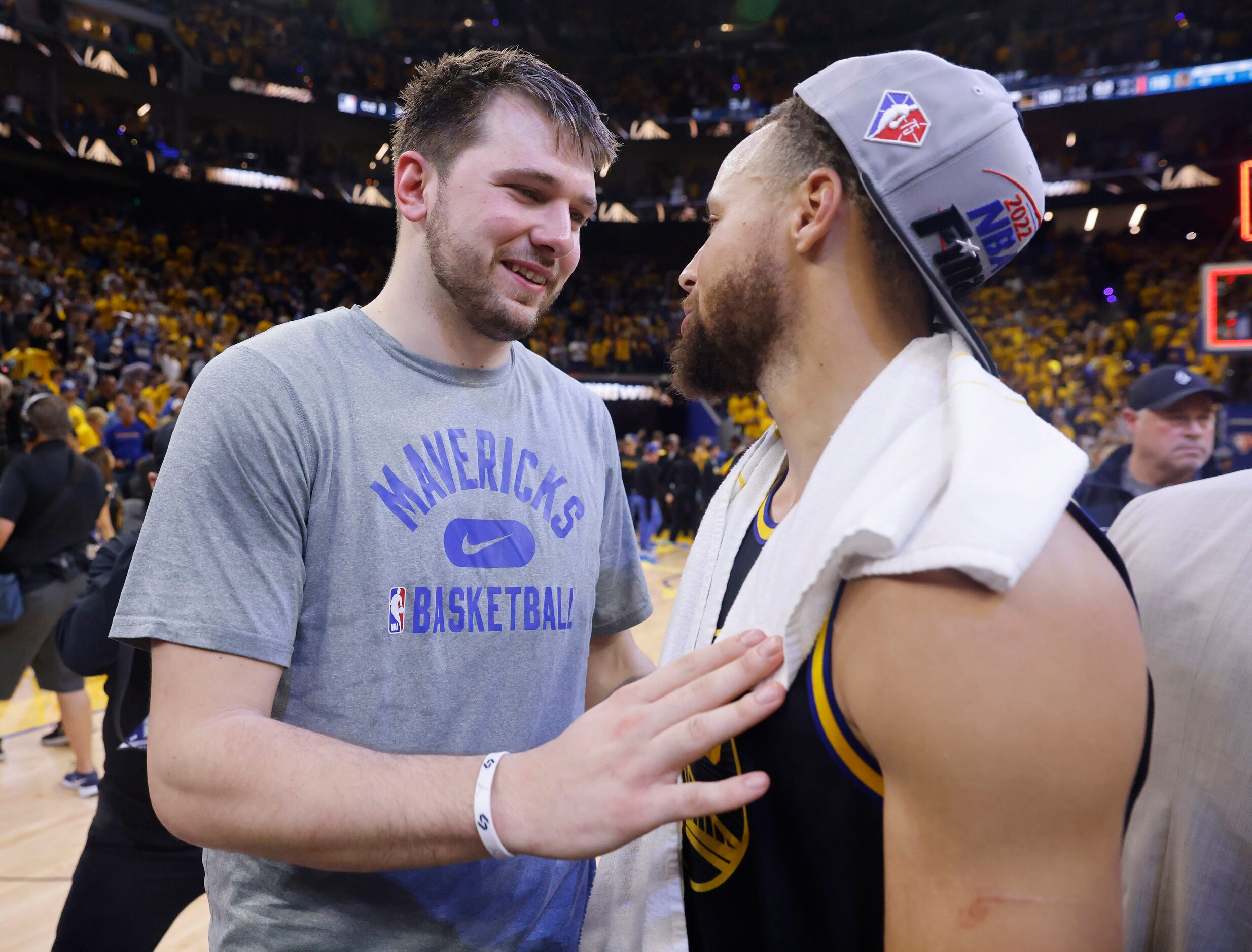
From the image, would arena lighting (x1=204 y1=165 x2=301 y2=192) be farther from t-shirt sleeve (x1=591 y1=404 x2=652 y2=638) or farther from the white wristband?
the white wristband

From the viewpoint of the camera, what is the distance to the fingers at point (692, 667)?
Answer: 90cm

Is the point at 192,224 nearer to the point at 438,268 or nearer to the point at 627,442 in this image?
the point at 627,442

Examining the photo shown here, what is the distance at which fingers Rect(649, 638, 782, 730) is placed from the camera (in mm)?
873

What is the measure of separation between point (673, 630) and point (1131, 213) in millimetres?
18605

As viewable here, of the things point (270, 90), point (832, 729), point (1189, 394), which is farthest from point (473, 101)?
point (270, 90)

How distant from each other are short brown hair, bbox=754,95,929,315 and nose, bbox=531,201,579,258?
1.49 feet

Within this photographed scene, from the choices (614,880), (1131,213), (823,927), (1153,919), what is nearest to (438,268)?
(614,880)

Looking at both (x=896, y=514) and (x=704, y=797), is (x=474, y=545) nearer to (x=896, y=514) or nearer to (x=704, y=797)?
(x=704, y=797)

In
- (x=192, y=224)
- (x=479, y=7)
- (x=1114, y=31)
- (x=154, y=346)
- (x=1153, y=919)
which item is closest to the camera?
→ (x=1153, y=919)

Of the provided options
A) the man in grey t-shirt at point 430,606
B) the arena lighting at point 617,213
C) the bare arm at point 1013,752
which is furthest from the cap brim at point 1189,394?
the arena lighting at point 617,213

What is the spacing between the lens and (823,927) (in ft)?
3.28

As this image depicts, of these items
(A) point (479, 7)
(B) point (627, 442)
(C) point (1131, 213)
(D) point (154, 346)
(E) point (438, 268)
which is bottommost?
(B) point (627, 442)

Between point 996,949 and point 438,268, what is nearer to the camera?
point 996,949

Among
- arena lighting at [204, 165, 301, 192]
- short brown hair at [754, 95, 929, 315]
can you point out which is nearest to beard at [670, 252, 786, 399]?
short brown hair at [754, 95, 929, 315]
